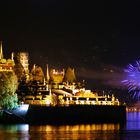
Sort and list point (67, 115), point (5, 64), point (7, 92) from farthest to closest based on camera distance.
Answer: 1. point (5, 64)
2. point (67, 115)
3. point (7, 92)

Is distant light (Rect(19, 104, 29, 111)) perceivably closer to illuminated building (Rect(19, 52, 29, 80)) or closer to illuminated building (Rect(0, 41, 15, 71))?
illuminated building (Rect(0, 41, 15, 71))

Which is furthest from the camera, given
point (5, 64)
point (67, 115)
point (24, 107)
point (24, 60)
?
point (24, 60)

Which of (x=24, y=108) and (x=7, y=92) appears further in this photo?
(x=24, y=108)

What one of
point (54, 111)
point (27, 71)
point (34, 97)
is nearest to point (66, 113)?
point (54, 111)

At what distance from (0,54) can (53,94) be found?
17.8 m

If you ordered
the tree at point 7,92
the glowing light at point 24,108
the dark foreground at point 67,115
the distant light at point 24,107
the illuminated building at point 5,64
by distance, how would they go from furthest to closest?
the illuminated building at point 5,64 → the distant light at point 24,107 → the glowing light at point 24,108 → the dark foreground at point 67,115 → the tree at point 7,92

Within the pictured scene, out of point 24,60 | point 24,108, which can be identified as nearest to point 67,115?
point 24,108

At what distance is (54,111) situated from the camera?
144 meters

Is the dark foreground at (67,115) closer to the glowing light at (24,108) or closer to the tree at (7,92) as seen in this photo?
the glowing light at (24,108)

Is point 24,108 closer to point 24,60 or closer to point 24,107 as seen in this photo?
point 24,107

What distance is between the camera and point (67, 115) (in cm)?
14650

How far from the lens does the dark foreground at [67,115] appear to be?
133 m

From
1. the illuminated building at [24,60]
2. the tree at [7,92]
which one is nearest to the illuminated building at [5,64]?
the illuminated building at [24,60]

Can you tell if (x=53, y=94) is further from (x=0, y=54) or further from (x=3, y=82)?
(x=3, y=82)
